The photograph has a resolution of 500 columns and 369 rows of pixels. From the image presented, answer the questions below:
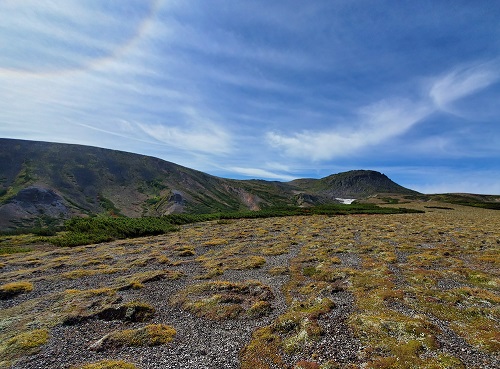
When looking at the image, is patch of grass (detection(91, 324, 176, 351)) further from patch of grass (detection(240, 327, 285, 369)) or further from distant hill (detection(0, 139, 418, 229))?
distant hill (detection(0, 139, 418, 229))

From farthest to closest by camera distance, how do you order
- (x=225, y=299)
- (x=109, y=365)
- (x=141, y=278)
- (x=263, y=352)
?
(x=141, y=278) < (x=225, y=299) < (x=263, y=352) < (x=109, y=365)

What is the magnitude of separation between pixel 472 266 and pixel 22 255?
2260 inches

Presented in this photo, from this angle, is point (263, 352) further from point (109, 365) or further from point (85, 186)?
point (85, 186)

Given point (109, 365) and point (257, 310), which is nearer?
point (109, 365)

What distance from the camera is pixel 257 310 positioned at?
18578 mm

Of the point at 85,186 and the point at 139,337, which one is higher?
the point at 85,186

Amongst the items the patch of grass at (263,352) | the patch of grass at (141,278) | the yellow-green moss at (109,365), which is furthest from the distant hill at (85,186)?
the patch of grass at (263,352)

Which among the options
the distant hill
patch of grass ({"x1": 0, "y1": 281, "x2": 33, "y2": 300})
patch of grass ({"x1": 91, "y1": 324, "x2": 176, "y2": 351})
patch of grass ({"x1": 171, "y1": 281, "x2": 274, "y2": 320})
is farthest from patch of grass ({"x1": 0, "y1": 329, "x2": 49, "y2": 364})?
the distant hill

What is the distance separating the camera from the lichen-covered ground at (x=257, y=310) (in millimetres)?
13250

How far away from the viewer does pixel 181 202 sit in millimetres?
135500

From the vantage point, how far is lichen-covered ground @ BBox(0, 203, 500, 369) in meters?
13.2

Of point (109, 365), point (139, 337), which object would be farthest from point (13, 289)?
point (109, 365)

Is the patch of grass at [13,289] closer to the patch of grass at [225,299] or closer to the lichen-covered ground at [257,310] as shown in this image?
the lichen-covered ground at [257,310]

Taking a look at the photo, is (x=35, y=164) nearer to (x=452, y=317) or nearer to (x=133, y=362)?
(x=133, y=362)
